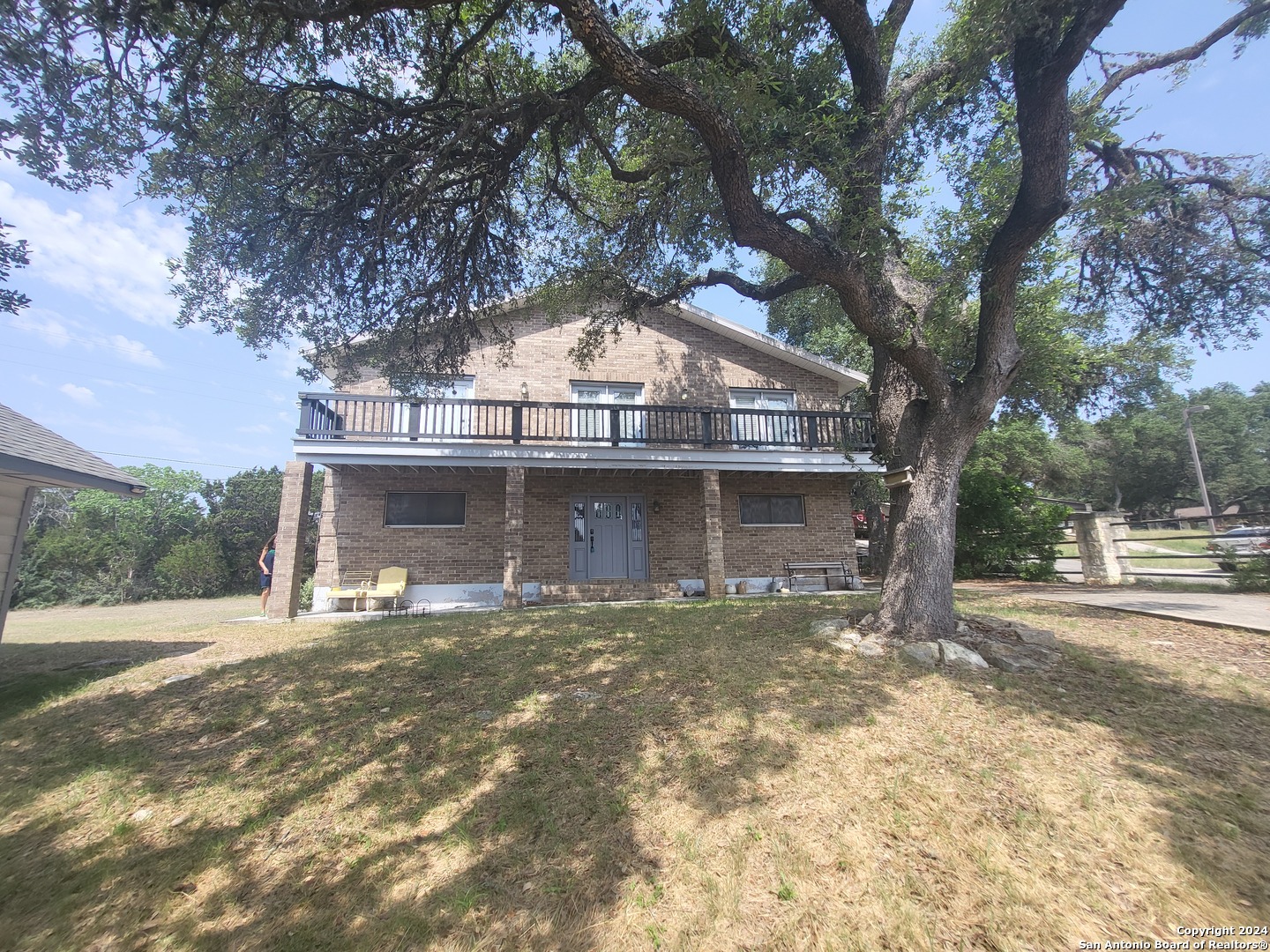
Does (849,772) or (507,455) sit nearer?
(849,772)

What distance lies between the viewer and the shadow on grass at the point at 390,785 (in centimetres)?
233

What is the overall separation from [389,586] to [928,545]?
33.3ft

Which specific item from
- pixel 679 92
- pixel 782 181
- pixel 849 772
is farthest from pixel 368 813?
pixel 782 181

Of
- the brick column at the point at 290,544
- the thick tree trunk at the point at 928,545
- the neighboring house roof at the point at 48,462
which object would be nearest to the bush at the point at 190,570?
the brick column at the point at 290,544

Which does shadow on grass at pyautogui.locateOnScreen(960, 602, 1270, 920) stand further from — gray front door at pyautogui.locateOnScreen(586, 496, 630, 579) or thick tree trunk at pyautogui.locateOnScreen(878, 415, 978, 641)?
gray front door at pyautogui.locateOnScreen(586, 496, 630, 579)

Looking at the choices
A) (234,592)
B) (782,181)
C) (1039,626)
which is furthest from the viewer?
(234,592)

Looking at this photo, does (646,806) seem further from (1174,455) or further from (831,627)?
(1174,455)

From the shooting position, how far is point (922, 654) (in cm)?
512

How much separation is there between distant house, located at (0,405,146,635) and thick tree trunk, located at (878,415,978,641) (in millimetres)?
9226

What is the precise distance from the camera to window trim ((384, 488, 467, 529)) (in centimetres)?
1206

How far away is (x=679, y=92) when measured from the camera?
4766 mm

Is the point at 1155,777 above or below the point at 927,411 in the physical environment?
below

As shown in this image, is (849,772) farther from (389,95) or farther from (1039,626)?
(389,95)

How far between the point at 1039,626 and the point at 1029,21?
6.45 meters
